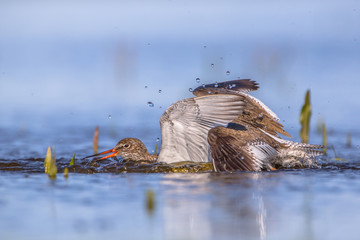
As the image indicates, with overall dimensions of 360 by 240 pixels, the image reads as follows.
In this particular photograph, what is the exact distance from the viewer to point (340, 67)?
16.6 metres

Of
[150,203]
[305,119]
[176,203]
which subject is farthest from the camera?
[305,119]

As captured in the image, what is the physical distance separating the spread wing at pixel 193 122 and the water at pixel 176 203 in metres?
0.46

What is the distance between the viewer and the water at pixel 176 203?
5.28 metres

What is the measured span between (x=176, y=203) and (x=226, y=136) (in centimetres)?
233

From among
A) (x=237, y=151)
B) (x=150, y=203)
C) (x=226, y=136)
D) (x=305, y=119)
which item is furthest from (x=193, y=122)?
(x=150, y=203)

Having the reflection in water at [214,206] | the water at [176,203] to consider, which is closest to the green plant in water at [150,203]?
the water at [176,203]

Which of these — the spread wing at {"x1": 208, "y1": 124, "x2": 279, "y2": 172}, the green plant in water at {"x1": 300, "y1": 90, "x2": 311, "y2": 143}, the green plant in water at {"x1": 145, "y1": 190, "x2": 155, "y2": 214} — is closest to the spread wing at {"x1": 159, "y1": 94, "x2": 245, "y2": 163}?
the spread wing at {"x1": 208, "y1": 124, "x2": 279, "y2": 172}

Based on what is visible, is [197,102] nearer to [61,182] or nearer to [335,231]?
[61,182]

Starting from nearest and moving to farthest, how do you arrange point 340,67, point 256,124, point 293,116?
point 256,124 < point 293,116 < point 340,67

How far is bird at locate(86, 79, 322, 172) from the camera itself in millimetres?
8219

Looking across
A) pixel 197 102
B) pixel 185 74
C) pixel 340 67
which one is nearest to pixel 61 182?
pixel 197 102

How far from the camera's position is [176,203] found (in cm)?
623

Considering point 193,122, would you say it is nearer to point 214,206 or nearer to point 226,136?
point 226,136

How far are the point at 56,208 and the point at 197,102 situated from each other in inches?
109
